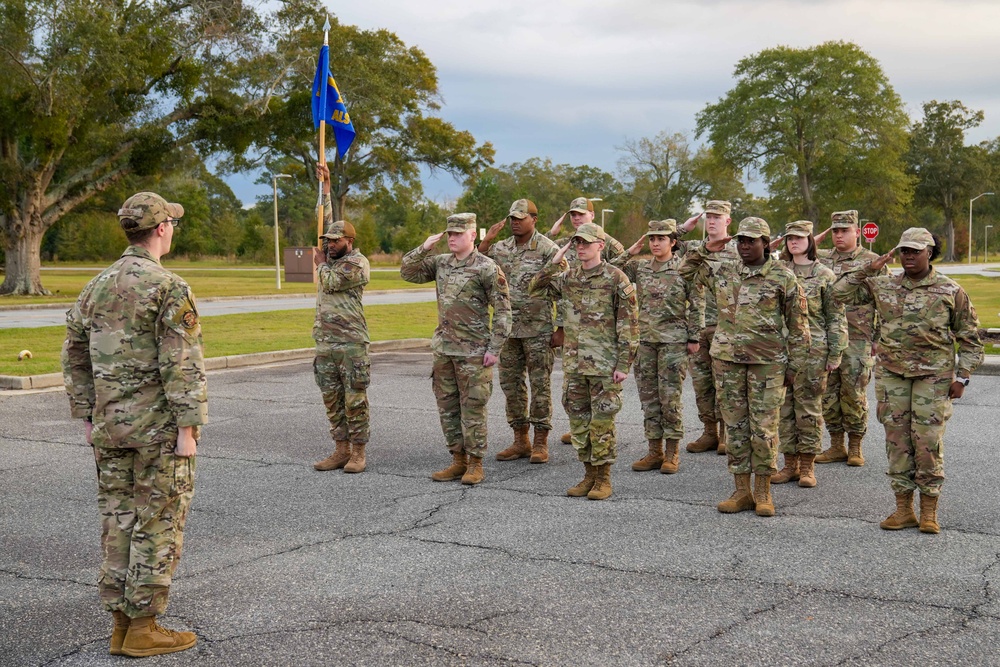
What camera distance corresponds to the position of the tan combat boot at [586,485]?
752 centimetres

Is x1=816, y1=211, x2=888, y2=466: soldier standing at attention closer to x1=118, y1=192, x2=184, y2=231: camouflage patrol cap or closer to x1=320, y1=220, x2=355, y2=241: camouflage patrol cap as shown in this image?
x1=320, y1=220, x2=355, y2=241: camouflage patrol cap

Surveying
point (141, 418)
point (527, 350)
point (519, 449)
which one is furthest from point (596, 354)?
point (141, 418)

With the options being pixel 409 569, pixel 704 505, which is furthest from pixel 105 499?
pixel 704 505

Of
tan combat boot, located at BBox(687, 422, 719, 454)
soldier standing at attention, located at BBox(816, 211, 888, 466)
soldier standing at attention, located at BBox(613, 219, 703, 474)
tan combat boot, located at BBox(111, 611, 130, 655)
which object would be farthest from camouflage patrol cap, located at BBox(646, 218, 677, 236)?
tan combat boot, located at BBox(111, 611, 130, 655)

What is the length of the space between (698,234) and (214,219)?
55.7 m

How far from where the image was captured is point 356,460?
841cm

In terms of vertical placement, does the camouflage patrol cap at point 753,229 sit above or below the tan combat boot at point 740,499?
above

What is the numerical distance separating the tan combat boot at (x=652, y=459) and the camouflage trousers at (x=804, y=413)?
104cm

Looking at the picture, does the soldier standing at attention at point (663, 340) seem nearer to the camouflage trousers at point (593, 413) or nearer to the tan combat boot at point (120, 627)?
the camouflage trousers at point (593, 413)

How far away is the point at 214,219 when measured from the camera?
9681cm

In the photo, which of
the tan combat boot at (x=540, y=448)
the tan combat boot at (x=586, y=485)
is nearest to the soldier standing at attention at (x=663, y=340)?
the tan combat boot at (x=540, y=448)

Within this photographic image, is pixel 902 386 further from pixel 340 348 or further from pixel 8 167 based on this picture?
pixel 8 167

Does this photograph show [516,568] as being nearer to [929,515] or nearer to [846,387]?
[929,515]

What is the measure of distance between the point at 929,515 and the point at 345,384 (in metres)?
4.66
